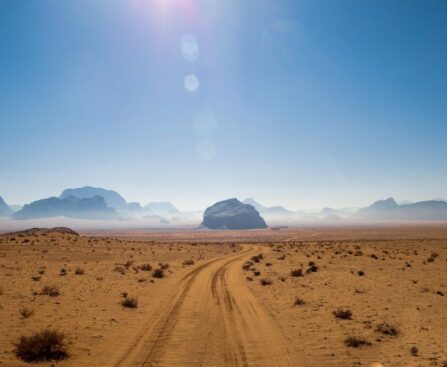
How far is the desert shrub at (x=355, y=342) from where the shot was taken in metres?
9.99

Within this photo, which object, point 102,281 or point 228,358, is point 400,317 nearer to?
point 228,358

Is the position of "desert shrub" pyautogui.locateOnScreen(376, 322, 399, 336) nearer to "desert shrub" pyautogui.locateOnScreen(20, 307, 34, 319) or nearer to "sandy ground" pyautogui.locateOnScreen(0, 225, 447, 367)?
"sandy ground" pyautogui.locateOnScreen(0, 225, 447, 367)

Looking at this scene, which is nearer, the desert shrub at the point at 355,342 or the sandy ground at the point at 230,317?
the sandy ground at the point at 230,317

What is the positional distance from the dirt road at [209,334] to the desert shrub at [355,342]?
1978 millimetres

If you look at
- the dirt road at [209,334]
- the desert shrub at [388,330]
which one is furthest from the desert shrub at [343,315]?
the dirt road at [209,334]

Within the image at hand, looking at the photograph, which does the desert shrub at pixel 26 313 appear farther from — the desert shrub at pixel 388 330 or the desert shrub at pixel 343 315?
the desert shrub at pixel 388 330

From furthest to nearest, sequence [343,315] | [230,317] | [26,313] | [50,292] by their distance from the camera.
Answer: [50,292] < [343,315] < [230,317] < [26,313]

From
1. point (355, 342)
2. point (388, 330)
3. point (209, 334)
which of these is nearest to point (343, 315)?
point (388, 330)

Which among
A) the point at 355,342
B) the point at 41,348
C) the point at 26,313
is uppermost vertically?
the point at 26,313

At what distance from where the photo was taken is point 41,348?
8.82m

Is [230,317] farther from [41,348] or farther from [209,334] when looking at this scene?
[41,348]

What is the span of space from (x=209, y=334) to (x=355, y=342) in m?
4.46

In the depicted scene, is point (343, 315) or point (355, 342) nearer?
point (355, 342)

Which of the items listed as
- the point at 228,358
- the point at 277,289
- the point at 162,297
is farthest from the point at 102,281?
the point at 228,358
